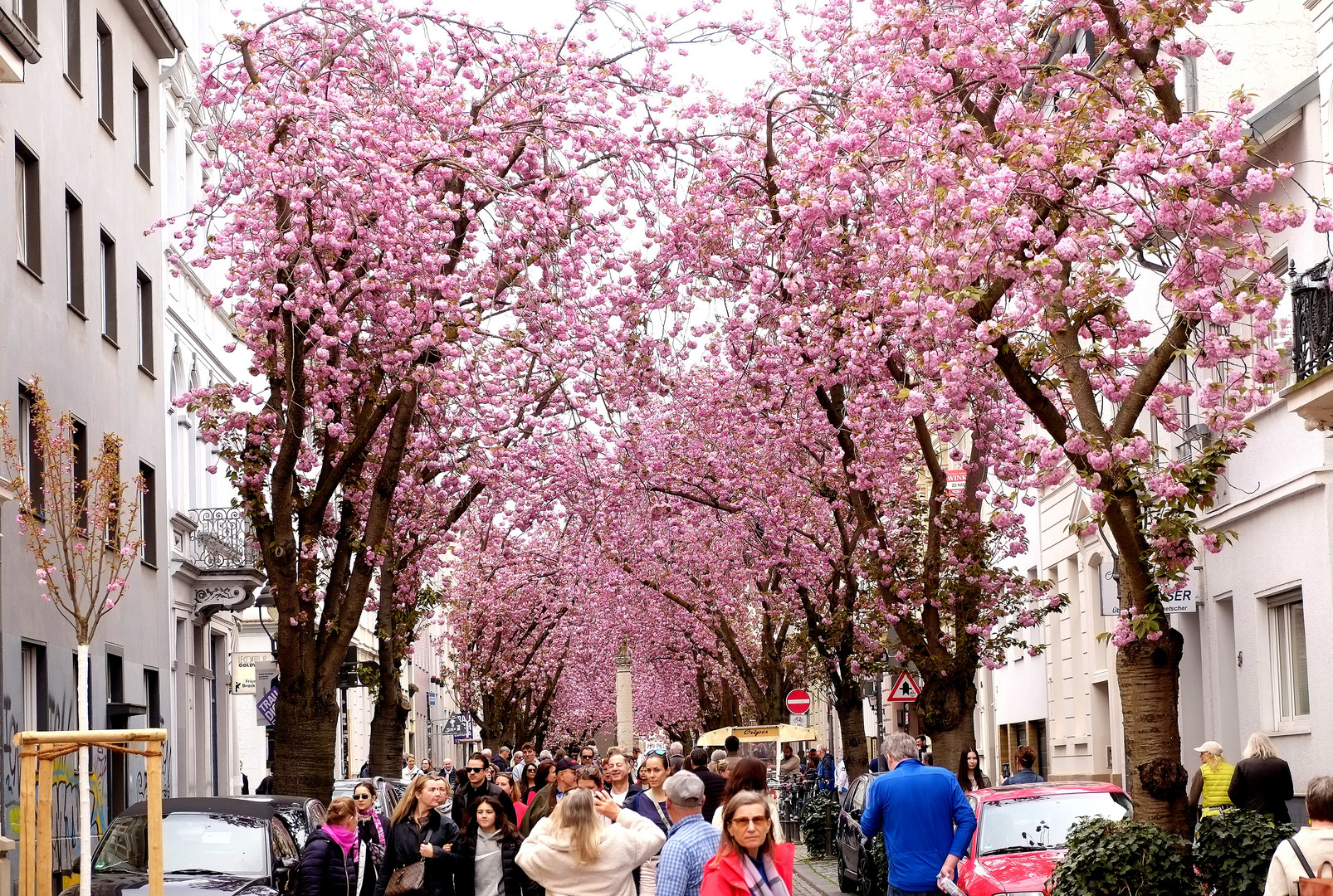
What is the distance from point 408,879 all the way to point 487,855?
552 mm

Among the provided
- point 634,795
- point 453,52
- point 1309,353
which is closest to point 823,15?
point 453,52

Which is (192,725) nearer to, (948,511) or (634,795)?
(948,511)

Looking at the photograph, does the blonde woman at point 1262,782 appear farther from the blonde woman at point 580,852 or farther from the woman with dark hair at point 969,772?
the blonde woman at point 580,852

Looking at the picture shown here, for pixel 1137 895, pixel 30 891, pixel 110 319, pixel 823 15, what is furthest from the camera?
pixel 110 319

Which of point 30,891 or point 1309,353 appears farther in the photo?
point 1309,353

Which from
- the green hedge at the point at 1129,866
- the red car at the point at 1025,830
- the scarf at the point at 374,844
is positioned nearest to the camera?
the green hedge at the point at 1129,866

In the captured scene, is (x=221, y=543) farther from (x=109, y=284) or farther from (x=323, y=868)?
(x=323, y=868)

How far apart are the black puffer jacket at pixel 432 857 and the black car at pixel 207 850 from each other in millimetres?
1569

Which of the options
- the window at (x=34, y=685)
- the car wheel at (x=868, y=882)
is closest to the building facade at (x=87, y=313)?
the window at (x=34, y=685)

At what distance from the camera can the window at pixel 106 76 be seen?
89.4 feet

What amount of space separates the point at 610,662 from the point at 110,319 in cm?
5590

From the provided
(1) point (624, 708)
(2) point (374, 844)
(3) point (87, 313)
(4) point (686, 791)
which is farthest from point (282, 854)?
(1) point (624, 708)

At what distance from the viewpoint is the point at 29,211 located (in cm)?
2278

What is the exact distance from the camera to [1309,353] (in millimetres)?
16062
